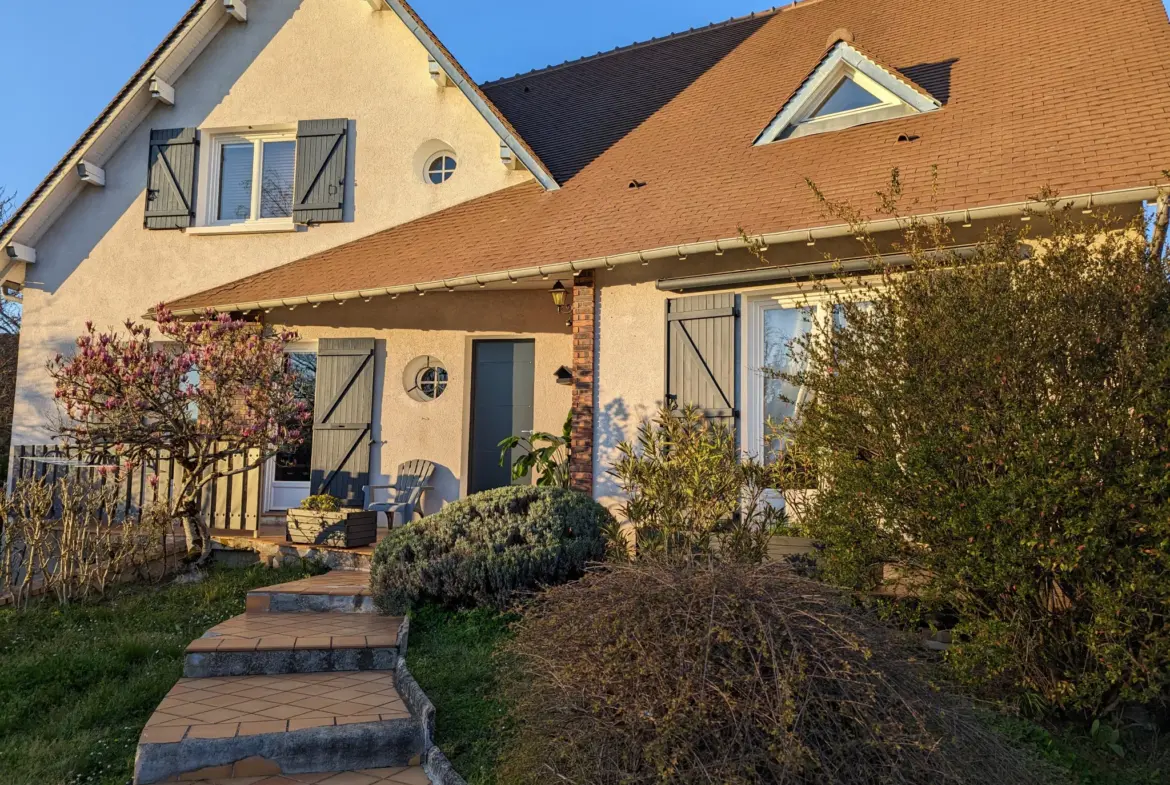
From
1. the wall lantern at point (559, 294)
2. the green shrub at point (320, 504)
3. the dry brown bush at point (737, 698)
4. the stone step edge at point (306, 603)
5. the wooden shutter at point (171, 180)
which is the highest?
the wooden shutter at point (171, 180)

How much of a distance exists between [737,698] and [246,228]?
30.6ft

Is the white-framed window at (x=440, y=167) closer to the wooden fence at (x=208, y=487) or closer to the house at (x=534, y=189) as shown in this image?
the house at (x=534, y=189)

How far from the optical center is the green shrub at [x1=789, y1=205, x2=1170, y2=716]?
11.9 feet

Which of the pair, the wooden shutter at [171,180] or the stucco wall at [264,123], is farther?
the wooden shutter at [171,180]

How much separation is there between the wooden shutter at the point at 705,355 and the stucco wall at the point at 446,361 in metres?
2.08

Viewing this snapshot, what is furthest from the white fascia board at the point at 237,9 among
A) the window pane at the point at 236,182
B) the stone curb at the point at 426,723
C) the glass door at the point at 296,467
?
the stone curb at the point at 426,723

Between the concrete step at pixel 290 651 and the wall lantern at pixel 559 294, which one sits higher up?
the wall lantern at pixel 559 294

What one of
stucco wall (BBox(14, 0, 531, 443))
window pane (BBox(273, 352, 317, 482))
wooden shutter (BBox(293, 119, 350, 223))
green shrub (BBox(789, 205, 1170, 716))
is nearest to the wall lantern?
stucco wall (BBox(14, 0, 531, 443))

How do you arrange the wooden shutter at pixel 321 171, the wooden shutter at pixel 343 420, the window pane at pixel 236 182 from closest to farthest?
the wooden shutter at pixel 343 420, the wooden shutter at pixel 321 171, the window pane at pixel 236 182

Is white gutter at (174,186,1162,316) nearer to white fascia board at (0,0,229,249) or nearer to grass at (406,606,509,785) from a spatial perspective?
white fascia board at (0,0,229,249)

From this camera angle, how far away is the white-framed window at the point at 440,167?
10.1m

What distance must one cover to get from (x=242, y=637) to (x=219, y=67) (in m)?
8.34

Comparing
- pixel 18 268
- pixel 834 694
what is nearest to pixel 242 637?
pixel 834 694

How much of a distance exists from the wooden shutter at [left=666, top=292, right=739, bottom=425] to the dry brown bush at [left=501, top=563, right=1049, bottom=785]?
385 centimetres
